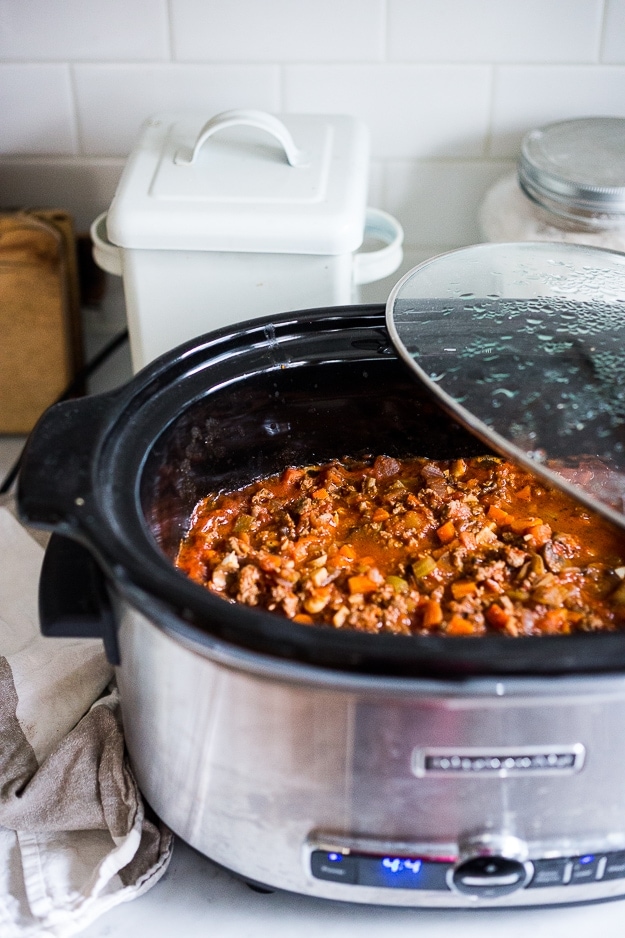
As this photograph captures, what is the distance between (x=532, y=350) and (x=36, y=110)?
2.67ft

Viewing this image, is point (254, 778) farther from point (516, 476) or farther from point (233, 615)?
point (516, 476)

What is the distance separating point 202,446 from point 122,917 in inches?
16.8

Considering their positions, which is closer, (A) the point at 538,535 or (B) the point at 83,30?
(A) the point at 538,535

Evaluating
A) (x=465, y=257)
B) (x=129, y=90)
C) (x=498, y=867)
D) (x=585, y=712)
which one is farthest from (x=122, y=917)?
(x=129, y=90)

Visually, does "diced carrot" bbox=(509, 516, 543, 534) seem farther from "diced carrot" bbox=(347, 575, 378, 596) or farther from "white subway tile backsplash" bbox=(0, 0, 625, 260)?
"white subway tile backsplash" bbox=(0, 0, 625, 260)

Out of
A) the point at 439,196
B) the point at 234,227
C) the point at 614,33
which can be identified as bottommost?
the point at 439,196

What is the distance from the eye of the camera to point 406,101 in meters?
1.25

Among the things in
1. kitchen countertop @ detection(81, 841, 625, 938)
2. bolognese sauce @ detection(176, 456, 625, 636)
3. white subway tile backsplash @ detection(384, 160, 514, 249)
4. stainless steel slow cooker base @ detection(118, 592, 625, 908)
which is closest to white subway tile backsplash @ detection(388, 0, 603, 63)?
white subway tile backsplash @ detection(384, 160, 514, 249)

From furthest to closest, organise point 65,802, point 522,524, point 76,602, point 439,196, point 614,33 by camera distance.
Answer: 1. point 439,196
2. point 614,33
3. point 522,524
4. point 65,802
5. point 76,602

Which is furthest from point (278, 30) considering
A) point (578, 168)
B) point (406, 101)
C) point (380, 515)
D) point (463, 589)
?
point (463, 589)

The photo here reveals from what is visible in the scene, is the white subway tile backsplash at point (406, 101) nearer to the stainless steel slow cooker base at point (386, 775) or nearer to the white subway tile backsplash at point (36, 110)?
the white subway tile backsplash at point (36, 110)

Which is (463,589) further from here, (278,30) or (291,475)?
(278,30)

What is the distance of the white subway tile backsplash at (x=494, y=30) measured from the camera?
1178 millimetres

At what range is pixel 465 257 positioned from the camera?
938 mm
